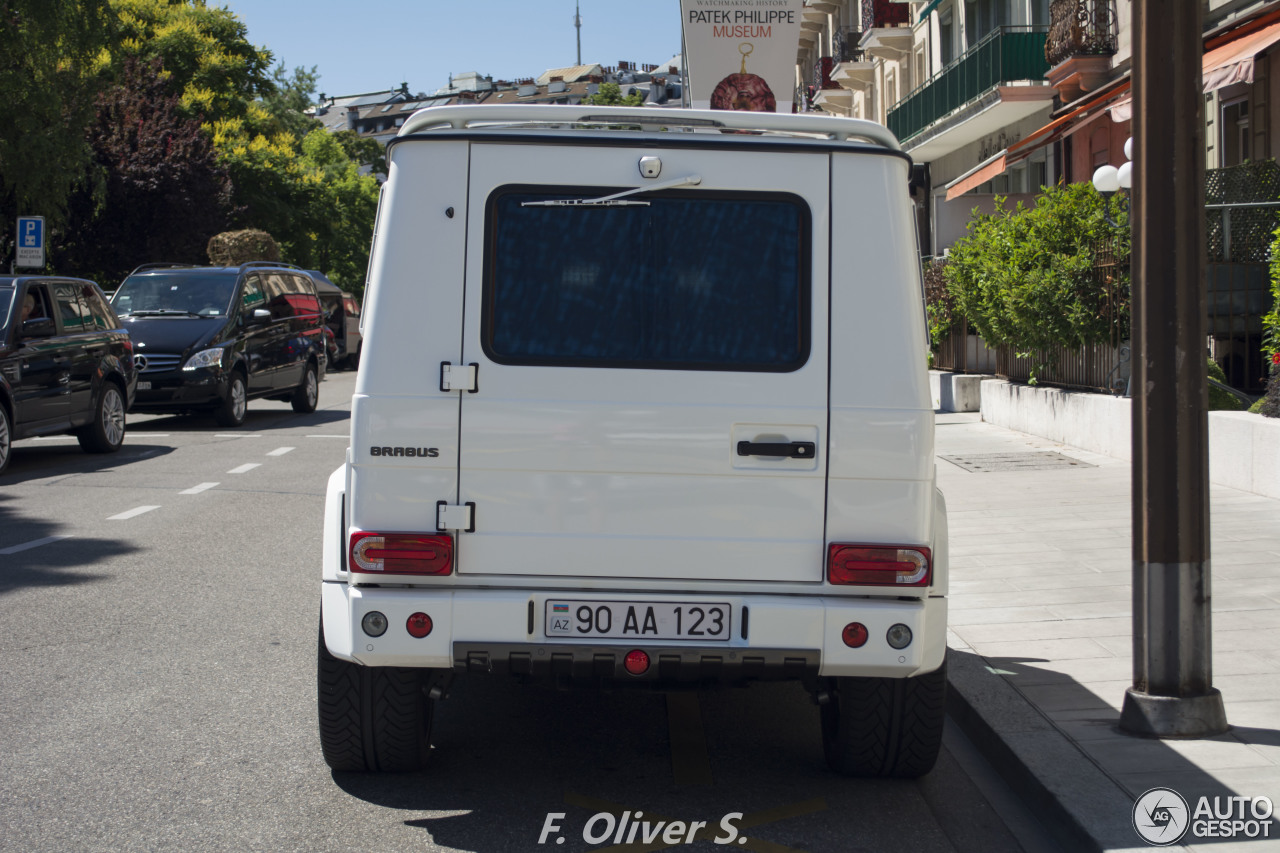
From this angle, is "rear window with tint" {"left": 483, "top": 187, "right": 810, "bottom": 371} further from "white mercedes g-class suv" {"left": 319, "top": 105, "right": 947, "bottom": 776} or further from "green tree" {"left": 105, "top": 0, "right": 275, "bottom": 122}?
"green tree" {"left": 105, "top": 0, "right": 275, "bottom": 122}

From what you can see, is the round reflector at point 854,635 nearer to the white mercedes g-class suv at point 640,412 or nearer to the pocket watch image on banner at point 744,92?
the white mercedes g-class suv at point 640,412

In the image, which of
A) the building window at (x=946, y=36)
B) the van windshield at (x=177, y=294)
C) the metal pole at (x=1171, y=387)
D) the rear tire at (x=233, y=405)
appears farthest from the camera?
the building window at (x=946, y=36)

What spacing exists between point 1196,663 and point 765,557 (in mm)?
1718

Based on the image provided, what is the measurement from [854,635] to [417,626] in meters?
1.30

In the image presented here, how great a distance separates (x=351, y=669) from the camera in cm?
438

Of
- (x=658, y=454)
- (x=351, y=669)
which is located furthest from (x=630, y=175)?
(x=351, y=669)

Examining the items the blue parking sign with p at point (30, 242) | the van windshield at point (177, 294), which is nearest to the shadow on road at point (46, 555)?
the van windshield at point (177, 294)

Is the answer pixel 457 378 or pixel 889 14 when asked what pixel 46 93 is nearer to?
pixel 889 14

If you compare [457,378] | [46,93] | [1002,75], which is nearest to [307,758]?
[457,378]

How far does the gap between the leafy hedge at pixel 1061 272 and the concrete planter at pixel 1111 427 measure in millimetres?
670

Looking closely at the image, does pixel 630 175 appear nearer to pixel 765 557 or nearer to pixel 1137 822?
pixel 765 557

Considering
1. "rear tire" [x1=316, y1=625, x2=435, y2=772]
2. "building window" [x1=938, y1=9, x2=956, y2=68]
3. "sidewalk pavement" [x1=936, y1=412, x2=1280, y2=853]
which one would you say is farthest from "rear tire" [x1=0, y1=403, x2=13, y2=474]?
"building window" [x1=938, y1=9, x2=956, y2=68]

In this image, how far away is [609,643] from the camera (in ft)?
13.5

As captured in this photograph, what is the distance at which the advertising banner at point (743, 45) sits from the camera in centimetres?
1260
